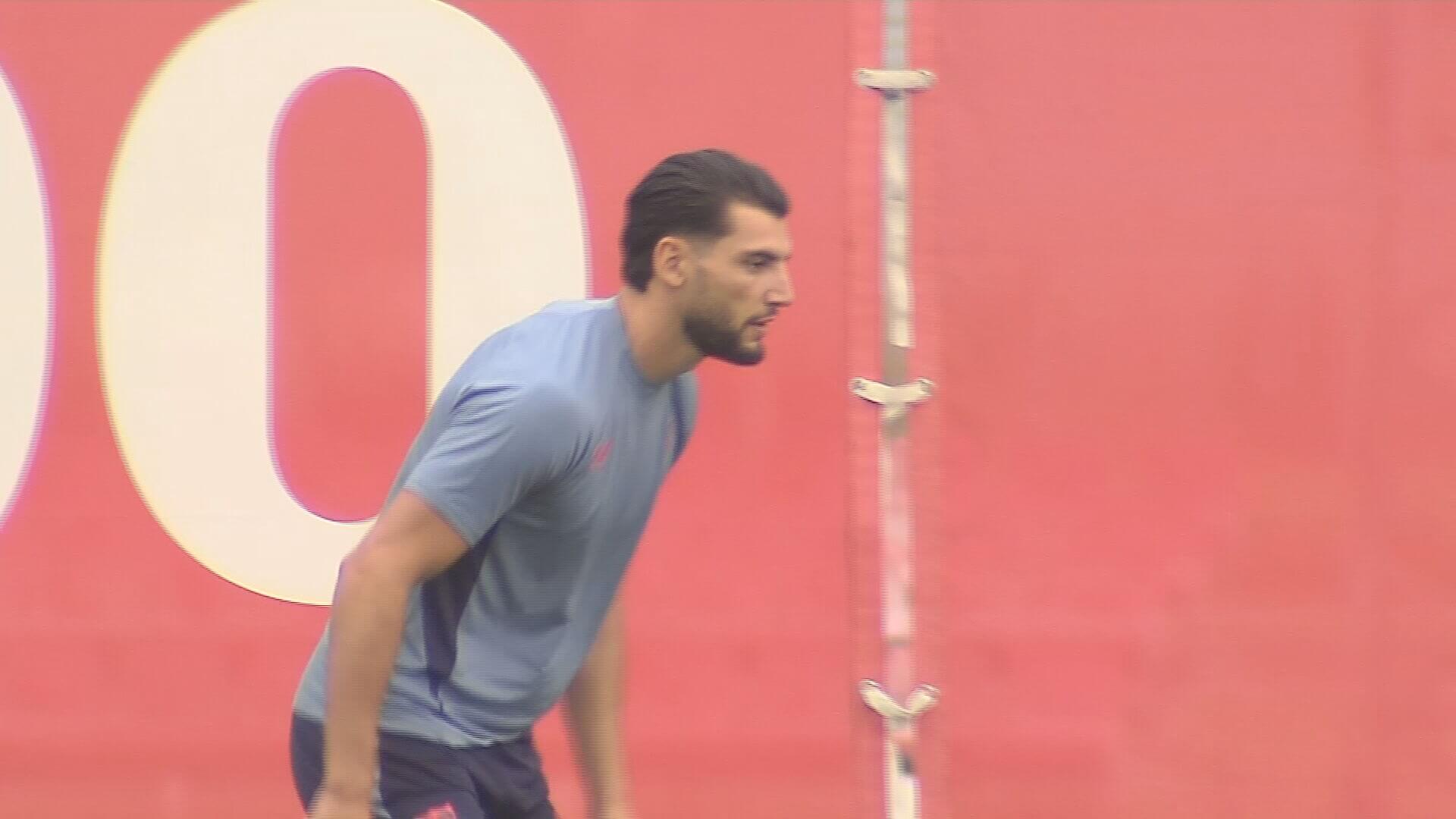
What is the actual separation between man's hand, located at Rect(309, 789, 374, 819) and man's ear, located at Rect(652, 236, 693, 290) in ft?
1.93

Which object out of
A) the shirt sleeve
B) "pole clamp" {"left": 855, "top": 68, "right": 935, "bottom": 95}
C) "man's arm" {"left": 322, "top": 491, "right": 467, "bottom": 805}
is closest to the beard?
the shirt sleeve

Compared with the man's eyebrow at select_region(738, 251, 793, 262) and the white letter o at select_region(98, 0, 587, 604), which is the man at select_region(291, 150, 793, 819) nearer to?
the man's eyebrow at select_region(738, 251, 793, 262)

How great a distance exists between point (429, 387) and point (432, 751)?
38.7 inches

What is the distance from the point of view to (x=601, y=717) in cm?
201

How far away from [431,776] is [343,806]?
0.51 feet

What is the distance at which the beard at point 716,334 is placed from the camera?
70.4 inches

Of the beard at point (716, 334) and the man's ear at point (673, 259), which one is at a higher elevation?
the man's ear at point (673, 259)

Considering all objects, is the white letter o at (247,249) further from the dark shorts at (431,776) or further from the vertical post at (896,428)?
the dark shorts at (431,776)

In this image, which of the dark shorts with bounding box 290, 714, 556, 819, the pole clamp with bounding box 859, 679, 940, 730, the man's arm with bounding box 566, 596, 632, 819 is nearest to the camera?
the dark shorts with bounding box 290, 714, 556, 819

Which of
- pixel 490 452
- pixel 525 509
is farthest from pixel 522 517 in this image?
pixel 490 452

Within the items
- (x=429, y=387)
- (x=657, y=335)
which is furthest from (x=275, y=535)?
(x=657, y=335)

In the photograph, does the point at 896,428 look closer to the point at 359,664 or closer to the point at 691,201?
the point at 691,201

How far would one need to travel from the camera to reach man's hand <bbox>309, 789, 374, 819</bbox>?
163 cm

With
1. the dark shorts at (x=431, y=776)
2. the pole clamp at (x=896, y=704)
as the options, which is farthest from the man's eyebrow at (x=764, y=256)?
the pole clamp at (x=896, y=704)
